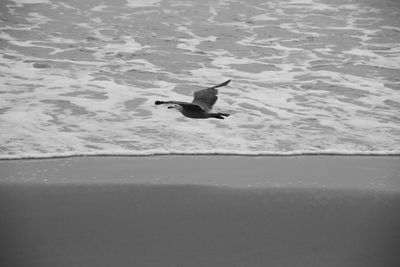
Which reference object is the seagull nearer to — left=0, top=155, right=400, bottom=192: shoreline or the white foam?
left=0, top=155, right=400, bottom=192: shoreline

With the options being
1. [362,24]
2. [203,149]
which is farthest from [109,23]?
[203,149]

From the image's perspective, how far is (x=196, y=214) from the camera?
3592mm

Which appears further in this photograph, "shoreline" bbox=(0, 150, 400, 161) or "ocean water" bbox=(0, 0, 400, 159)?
"ocean water" bbox=(0, 0, 400, 159)

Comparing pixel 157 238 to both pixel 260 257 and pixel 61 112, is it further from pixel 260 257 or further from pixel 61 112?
pixel 61 112

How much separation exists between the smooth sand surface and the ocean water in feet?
1.42

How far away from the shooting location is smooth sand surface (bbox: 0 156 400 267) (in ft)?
10.8

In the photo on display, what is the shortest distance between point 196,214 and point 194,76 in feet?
10.6

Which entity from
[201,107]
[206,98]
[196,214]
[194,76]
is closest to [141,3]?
[194,76]

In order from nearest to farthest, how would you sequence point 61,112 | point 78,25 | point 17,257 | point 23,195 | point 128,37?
point 17,257
point 23,195
point 61,112
point 128,37
point 78,25

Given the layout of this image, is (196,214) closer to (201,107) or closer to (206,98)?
(201,107)

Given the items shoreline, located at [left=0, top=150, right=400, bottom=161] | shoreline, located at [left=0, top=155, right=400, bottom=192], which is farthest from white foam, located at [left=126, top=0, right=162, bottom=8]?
shoreline, located at [left=0, top=155, right=400, bottom=192]

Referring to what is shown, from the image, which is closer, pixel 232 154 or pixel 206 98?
pixel 206 98

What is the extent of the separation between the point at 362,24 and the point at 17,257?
758 cm

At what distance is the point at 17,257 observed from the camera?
3.21m
